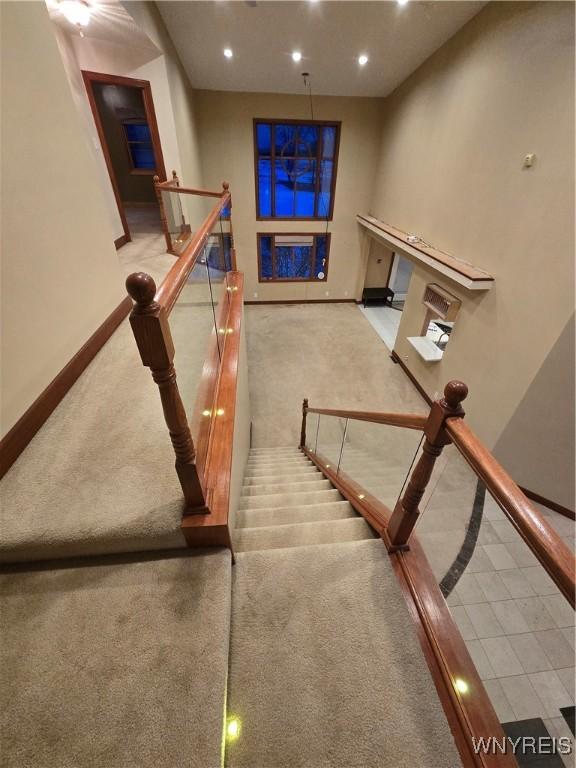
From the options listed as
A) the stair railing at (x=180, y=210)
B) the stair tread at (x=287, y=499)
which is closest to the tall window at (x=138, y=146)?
the stair railing at (x=180, y=210)

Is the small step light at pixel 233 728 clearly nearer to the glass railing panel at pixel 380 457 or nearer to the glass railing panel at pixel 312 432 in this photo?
the glass railing panel at pixel 380 457

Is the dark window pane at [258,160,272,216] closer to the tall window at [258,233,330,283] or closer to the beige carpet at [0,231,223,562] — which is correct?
the tall window at [258,233,330,283]

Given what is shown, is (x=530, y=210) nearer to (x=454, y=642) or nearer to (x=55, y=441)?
(x=454, y=642)

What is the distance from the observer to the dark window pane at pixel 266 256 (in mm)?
7902

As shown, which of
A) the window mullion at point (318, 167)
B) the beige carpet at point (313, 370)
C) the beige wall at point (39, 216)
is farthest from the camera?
the window mullion at point (318, 167)

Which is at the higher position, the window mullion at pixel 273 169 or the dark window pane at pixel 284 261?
the window mullion at pixel 273 169

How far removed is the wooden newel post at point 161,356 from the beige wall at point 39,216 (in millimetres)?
1036

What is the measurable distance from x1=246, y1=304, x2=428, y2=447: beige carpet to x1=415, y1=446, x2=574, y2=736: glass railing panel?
10.5 feet

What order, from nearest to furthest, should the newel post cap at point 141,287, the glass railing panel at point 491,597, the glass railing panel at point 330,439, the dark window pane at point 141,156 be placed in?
the newel post cap at point 141,287, the glass railing panel at point 491,597, the glass railing panel at point 330,439, the dark window pane at point 141,156

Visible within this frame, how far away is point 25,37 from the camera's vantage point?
167 centimetres

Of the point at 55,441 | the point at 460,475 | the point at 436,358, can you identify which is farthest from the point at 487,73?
the point at 55,441

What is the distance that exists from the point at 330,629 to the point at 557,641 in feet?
5.78

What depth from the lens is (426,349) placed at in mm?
5234

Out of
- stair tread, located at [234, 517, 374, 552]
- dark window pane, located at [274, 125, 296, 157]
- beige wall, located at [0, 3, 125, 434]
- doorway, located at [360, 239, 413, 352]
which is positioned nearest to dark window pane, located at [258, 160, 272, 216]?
dark window pane, located at [274, 125, 296, 157]
